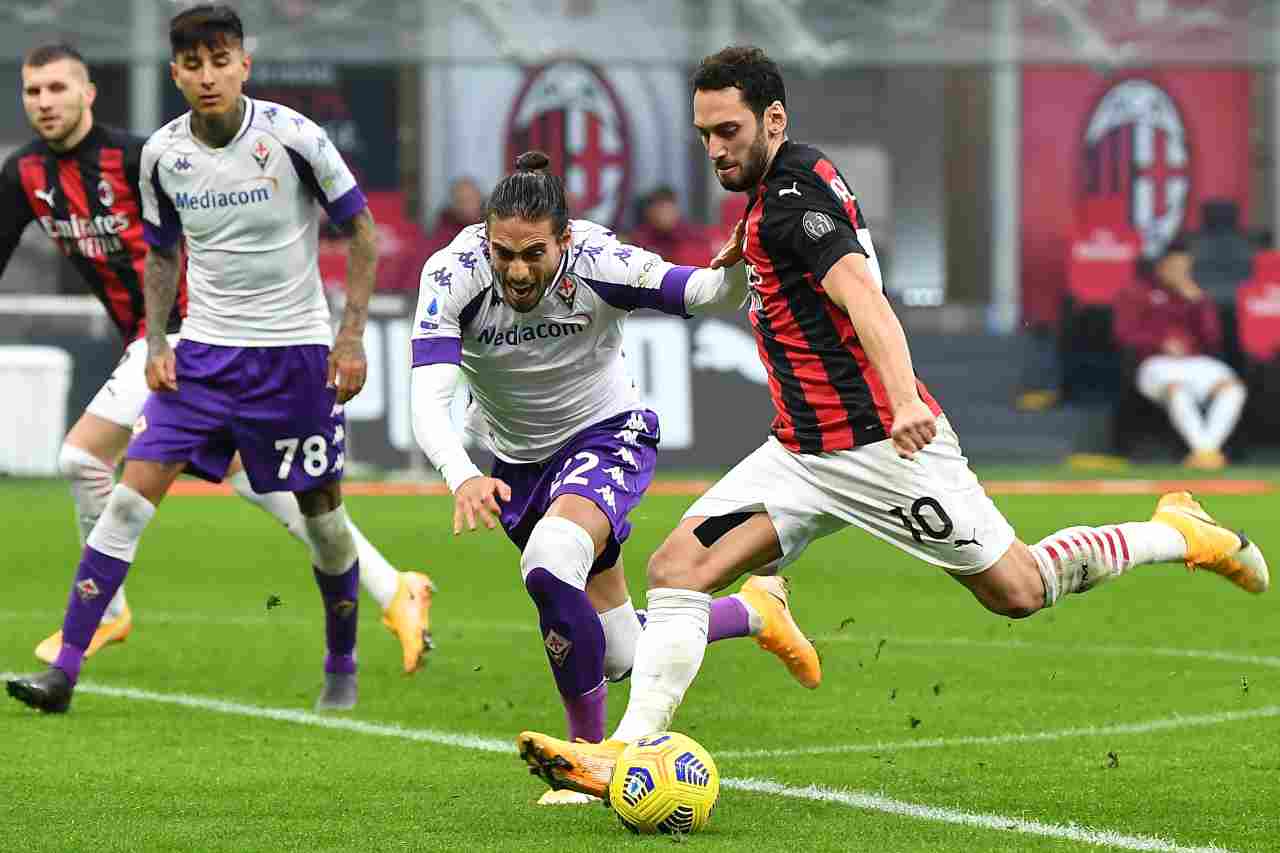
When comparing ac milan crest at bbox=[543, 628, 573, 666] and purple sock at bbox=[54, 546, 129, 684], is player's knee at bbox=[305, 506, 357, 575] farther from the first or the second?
ac milan crest at bbox=[543, 628, 573, 666]

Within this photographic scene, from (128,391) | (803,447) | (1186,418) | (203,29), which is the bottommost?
(1186,418)

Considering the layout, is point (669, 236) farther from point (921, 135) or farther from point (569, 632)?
point (569, 632)

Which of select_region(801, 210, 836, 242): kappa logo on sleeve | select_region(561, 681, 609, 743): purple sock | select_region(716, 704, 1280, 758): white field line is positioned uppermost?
select_region(801, 210, 836, 242): kappa logo on sleeve

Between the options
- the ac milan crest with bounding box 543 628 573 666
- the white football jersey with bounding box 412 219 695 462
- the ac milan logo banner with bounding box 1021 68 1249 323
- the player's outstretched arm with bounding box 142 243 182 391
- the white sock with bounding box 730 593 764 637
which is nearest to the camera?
the ac milan crest with bounding box 543 628 573 666

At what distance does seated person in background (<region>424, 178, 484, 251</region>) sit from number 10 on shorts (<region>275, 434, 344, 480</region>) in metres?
11.1

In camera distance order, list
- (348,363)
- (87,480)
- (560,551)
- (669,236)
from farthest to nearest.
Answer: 1. (669,236)
2. (87,480)
3. (348,363)
4. (560,551)

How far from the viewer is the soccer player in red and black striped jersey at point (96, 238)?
8.55 metres

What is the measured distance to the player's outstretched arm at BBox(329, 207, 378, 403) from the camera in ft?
25.8

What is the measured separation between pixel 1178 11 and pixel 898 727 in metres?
14.9

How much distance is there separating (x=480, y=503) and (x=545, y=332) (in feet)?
3.17

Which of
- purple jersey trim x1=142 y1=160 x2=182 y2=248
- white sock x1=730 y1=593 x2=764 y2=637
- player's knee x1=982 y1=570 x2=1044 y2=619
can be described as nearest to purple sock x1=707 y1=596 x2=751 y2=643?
white sock x1=730 y1=593 x2=764 y2=637

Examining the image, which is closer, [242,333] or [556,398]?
[556,398]

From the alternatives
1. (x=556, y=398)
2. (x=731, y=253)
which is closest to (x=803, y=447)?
(x=731, y=253)

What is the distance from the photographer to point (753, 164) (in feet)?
20.5
